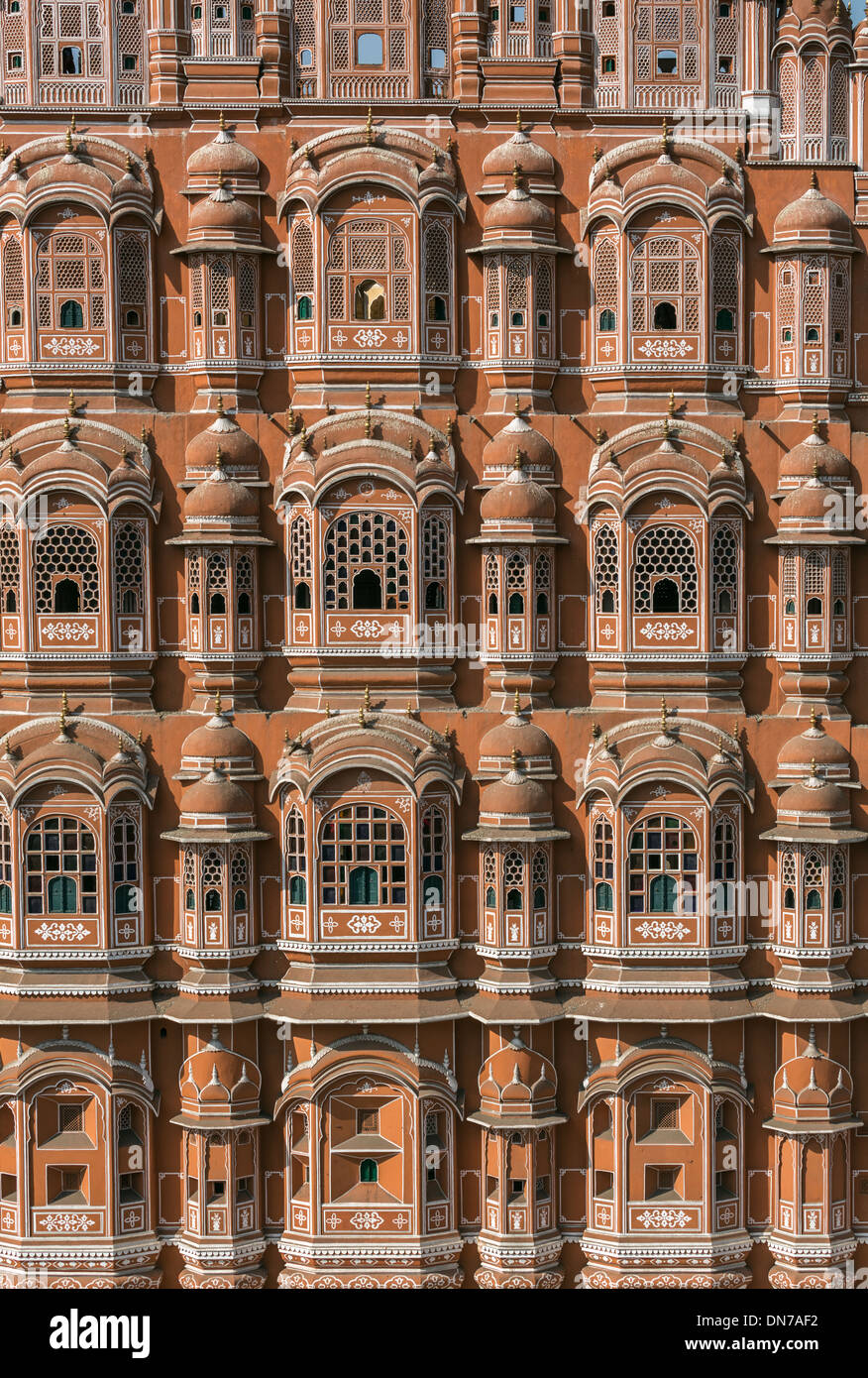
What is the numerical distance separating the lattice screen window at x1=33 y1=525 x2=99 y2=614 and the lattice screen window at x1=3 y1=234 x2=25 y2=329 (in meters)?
4.00

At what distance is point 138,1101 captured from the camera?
102ft

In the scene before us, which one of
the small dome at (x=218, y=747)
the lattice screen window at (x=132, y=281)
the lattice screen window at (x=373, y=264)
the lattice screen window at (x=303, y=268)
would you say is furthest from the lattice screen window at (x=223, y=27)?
the small dome at (x=218, y=747)

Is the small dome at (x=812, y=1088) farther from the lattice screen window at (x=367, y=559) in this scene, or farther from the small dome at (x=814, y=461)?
the lattice screen window at (x=367, y=559)

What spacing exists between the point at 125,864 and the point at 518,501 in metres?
9.67

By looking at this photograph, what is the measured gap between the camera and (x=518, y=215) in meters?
30.4

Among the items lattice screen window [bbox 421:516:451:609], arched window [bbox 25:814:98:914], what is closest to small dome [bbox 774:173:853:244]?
lattice screen window [bbox 421:516:451:609]

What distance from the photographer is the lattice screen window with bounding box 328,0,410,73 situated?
31062 mm

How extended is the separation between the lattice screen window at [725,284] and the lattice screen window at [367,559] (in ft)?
22.9

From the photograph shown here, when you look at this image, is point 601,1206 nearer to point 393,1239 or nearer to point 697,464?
point 393,1239

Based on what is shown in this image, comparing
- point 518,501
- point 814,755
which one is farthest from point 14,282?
point 814,755

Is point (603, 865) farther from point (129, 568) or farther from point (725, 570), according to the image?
point (129, 568)

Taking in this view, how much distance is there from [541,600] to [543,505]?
68.1 inches

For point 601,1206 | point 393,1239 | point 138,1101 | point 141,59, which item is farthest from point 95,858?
point 141,59

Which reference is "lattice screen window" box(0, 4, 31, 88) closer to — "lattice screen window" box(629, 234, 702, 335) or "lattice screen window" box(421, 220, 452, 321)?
"lattice screen window" box(421, 220, 452, 321)
